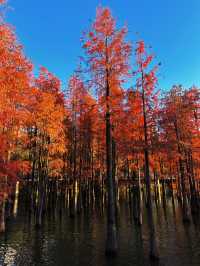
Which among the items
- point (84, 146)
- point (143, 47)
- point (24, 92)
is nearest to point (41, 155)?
point (24, 92)

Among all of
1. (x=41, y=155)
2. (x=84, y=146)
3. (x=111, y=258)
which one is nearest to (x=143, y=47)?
(x=111, y=258)

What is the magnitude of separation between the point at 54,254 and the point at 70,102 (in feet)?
60.7

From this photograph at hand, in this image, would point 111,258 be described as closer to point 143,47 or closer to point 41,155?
point 143,47

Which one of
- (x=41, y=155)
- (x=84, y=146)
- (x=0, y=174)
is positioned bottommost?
(x=0, y=174)

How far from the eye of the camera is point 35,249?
12906 mm

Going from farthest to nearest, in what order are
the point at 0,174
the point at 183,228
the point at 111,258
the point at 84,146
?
the point at 84,146 → the point at 183,228 → the point at 0,174 → the point at 111,258

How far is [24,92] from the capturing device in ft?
54.0

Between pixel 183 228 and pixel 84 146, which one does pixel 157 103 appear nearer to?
pixel 183 228

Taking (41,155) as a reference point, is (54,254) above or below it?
below

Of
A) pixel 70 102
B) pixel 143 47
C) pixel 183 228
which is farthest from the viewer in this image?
pixel 70 102

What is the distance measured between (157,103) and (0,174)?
954 cm

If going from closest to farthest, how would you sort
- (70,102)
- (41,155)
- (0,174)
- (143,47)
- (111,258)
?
(111,258), (0,174), (143,47), (41,155), (70,102)

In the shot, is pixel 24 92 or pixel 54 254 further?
pixel 24 92

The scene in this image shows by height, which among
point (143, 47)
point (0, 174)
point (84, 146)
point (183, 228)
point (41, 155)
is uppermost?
point (143, 47)
